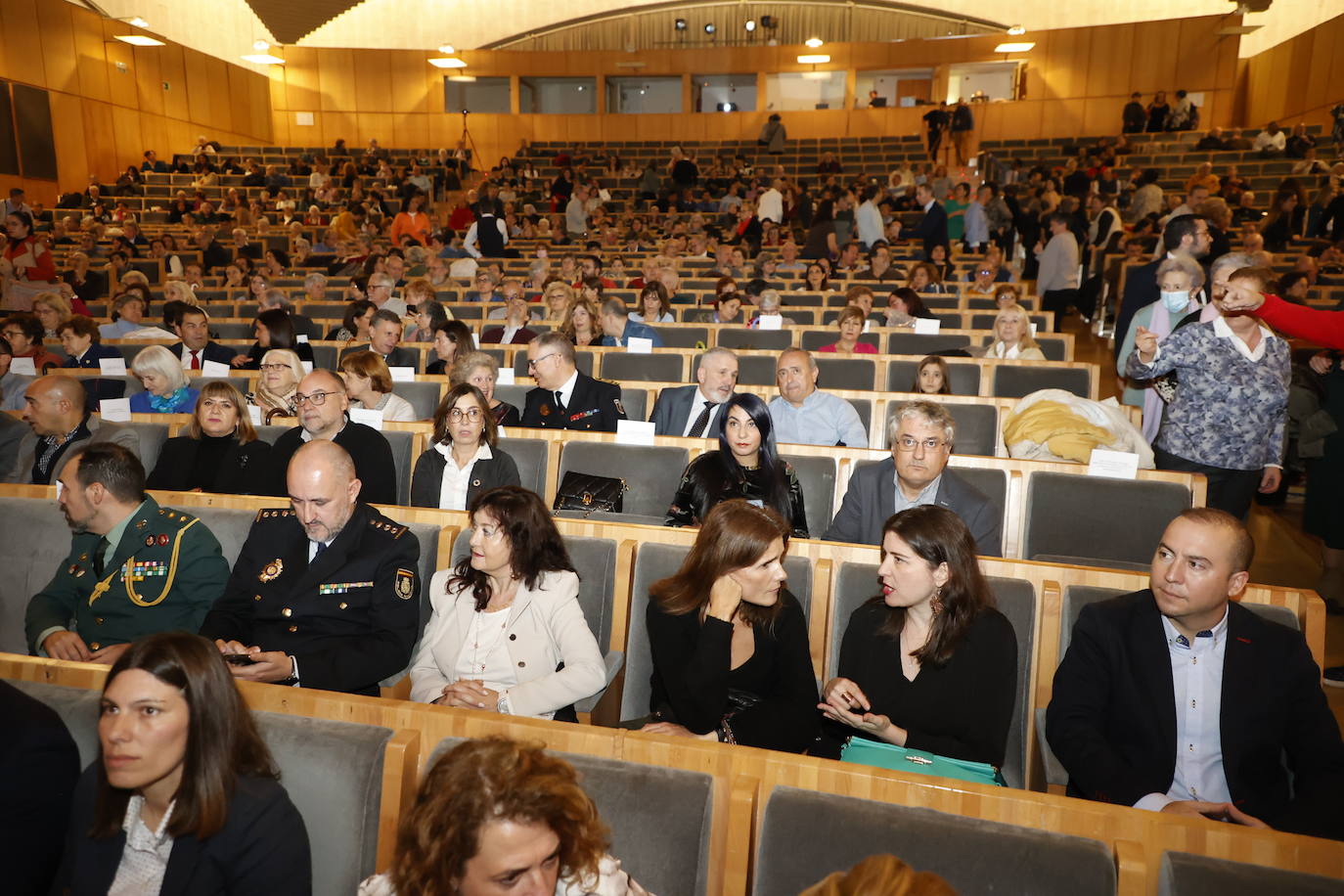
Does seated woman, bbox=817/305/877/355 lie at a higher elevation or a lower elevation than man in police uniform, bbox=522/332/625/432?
higher

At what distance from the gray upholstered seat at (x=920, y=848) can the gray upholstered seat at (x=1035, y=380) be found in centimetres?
340

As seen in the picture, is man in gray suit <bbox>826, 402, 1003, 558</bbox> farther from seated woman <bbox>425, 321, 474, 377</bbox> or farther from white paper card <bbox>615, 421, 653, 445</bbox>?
seated woman <bbox>425, 321, 474, 377</bbox>

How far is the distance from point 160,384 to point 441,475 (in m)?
1.77

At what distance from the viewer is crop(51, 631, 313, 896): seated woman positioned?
50.5 inches

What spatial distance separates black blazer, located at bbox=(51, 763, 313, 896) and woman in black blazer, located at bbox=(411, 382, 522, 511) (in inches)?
68.2

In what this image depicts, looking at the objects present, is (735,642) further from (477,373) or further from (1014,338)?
(1014,338)

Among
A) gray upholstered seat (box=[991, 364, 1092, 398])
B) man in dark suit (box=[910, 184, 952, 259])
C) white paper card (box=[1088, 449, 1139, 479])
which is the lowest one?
white paper card (box=[1088, 449, 1139, 479])

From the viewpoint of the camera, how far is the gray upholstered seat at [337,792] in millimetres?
1394

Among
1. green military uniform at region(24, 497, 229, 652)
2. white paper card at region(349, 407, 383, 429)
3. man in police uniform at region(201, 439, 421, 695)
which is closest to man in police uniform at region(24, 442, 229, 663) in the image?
green military uniform at region(24, 497, 229, 652)

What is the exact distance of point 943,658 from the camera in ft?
5.94

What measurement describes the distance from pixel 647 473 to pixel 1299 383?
3.48 m

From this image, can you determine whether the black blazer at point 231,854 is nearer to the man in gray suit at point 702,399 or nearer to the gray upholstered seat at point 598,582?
the gray upholstered seat at point 598,582

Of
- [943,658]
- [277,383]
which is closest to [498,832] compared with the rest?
[943,658]

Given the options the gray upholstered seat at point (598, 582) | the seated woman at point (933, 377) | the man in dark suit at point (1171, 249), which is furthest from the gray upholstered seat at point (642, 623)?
the man in dark suit at point (1171, 249)
